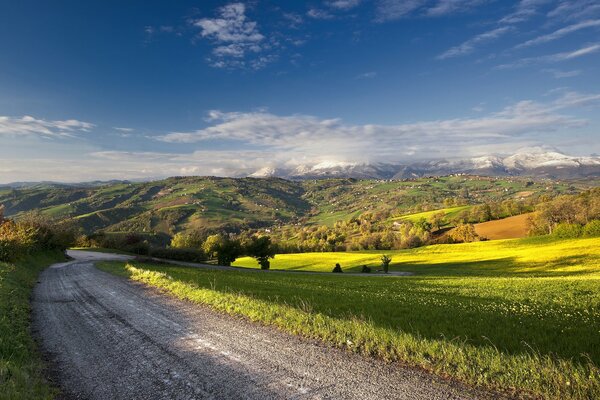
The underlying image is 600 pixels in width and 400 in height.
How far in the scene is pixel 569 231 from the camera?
245 feet

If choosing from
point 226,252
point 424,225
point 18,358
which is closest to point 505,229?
point 424,225

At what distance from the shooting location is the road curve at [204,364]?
6.55 m

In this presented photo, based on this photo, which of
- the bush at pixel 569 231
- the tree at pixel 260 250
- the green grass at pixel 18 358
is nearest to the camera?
the green grass at pixel 18 358

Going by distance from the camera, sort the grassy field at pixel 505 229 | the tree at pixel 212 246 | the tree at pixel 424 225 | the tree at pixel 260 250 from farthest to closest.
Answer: the tree at pixel 424 225
the grassy field at pixel 505 229
the tree at pixel 212 246
the tree at pixel 260 250

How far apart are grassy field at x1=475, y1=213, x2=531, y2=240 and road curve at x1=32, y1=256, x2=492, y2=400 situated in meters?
104

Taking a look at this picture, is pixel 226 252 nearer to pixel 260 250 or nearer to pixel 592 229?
pixel 260 250

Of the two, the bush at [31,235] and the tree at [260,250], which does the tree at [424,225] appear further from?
the bush at [31,235]

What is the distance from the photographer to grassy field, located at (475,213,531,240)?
96312 mm

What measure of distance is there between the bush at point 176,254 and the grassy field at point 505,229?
8348 centimetres

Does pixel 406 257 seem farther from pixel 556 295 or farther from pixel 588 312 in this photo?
pixel 588 312

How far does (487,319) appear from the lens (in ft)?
40.1

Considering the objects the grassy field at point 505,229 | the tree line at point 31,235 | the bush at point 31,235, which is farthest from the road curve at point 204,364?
the grassy field at point 505,229

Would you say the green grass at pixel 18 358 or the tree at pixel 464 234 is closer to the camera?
the green grass at pixel 18 358

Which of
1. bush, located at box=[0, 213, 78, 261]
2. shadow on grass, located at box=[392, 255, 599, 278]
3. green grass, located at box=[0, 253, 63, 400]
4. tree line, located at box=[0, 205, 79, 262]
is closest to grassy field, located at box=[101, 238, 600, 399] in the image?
green grass, located at box=[0, 253, 63, 400]
